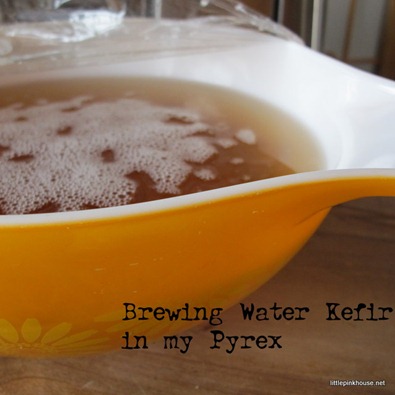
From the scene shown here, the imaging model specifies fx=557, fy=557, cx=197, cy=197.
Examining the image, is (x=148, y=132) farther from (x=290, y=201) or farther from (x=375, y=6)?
(x=375, y=6)

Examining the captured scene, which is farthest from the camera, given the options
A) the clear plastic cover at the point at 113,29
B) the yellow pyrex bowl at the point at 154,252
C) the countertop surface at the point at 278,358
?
the clear plastic cover at the point at 113,29

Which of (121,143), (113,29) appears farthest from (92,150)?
(113,29)

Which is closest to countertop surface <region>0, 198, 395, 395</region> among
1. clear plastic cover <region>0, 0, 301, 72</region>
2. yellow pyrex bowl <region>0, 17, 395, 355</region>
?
yellow pyrex bowl <region>0, 17, 395, 355</region>

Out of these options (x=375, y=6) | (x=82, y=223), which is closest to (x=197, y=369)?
(x=82, y=223)

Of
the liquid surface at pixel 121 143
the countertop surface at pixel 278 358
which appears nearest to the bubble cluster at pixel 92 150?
the liquid surface at pixel 121 143

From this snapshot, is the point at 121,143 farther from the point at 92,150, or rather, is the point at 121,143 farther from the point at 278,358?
the point at 278,358

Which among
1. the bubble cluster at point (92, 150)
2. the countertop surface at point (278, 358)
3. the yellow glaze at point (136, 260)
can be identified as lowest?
the countertop surface at point (278, 358)

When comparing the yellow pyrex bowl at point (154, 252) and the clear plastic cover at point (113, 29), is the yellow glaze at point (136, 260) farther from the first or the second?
the clear plastic cover at point (113, 29)
